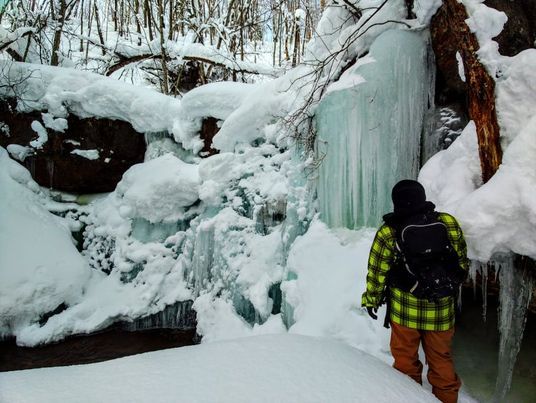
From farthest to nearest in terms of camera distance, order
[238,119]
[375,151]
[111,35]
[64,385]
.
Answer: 1. [111,35]
2. [238,119]
3. [375,151]
4. [64,385]

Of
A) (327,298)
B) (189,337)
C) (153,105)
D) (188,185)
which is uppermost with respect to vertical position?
(153,105)

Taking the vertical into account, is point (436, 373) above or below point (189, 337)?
above

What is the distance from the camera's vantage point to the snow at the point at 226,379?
1.29 metres

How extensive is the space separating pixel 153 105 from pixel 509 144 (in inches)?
210

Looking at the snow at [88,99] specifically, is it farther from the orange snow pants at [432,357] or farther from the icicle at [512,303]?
the icicle at [512,303]

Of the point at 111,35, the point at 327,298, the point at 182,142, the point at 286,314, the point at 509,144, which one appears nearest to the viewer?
the point at 509,144

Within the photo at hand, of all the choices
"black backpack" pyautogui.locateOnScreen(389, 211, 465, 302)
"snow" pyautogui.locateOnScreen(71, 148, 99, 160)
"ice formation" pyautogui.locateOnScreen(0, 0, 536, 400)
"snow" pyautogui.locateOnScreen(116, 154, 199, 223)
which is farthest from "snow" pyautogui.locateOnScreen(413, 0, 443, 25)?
"snow" pyautogui.locateOnScreen(71, 148, 99, 160)

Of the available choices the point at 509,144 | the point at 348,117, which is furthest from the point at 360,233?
the point at 509,144

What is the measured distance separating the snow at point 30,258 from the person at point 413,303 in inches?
192

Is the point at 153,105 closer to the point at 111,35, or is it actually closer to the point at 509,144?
the point at 509,144

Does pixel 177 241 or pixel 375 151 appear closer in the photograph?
pixel 375 151

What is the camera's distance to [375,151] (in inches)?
132

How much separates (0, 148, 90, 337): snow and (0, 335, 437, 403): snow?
4217 millimetres

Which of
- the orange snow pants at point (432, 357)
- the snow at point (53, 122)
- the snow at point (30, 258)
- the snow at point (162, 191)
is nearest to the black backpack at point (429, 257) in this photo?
the orange snow pants at point (432, 357)
